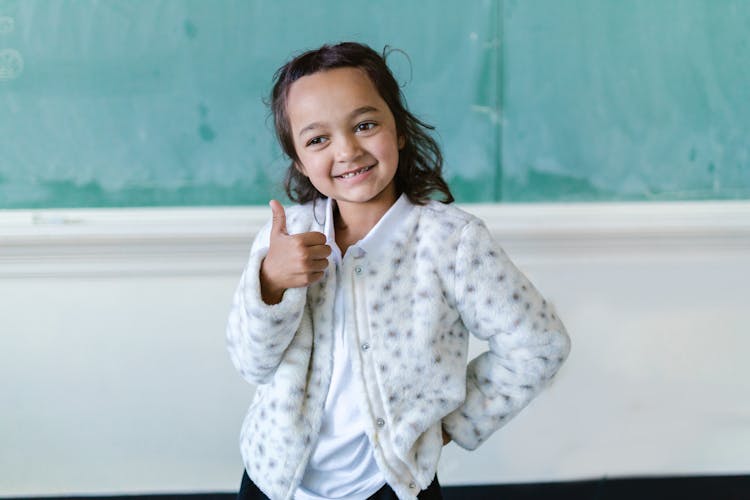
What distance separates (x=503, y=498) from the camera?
1738mm

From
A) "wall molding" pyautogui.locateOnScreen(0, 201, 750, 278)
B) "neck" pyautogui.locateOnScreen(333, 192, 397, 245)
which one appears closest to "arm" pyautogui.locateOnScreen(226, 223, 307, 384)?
"neck" pyautogui.locateOnScreen(333, 192, 397, 245)

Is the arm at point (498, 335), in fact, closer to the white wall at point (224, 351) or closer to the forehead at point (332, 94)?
the forehead at point (332, 94)

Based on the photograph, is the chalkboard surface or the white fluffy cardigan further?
the chalkboard surface

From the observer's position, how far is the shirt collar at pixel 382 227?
977 mm

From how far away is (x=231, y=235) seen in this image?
1534 mm

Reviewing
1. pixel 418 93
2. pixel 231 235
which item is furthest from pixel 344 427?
pixel 418 93

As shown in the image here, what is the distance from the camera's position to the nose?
0.92m

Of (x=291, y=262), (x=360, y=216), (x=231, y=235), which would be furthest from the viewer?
(x=231, y=235)

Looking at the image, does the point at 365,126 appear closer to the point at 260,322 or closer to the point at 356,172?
the point at 356,172

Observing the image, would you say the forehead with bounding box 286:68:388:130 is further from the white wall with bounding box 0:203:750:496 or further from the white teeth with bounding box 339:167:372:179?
the white wall with bounding box 0:203:750:496

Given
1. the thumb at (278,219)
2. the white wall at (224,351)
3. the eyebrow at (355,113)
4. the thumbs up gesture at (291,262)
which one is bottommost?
the white wall at (224,351)

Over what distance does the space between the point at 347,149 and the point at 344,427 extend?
34cm

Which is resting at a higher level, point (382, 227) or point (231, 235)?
point (382, 227)

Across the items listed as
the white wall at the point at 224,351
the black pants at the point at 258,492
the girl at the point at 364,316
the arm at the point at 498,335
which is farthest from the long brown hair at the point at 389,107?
the white wall at the point at 224,351
